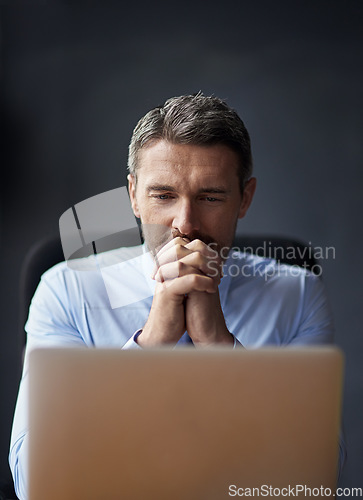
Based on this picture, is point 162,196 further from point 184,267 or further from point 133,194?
point 184,267

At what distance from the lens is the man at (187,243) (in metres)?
1.41

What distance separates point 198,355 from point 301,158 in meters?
1.86

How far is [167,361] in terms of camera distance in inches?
22.1

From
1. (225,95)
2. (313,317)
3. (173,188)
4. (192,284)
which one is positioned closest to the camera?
(192,284)

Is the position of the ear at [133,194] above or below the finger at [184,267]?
above

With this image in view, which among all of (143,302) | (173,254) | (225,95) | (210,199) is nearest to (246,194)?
(210,199)

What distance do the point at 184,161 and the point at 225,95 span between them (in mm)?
908

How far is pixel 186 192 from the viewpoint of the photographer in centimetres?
141

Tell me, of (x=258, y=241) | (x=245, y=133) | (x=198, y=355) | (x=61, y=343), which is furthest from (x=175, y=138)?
(x=198, y=355)

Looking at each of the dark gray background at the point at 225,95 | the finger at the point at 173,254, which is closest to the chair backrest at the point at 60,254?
the finger at the point at 173,254

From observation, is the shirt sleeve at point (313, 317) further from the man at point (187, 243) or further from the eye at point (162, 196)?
the eye at point (162, 196)

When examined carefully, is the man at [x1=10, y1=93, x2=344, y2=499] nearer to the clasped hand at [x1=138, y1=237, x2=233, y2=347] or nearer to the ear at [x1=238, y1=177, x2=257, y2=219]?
the ear at [x1=238, y1=177, x2=257, y2=219]

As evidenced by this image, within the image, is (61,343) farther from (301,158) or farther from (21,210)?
(301,158)

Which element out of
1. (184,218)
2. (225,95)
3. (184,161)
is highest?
(225,95)
